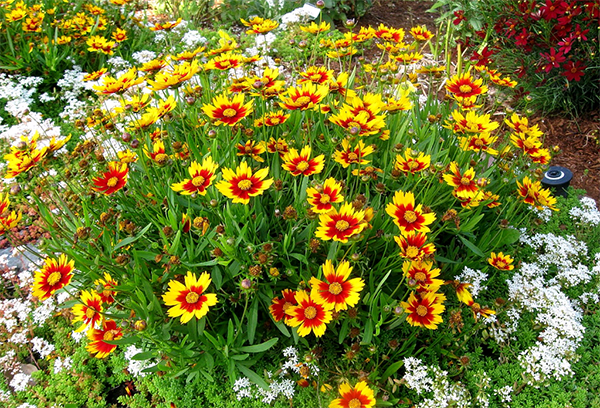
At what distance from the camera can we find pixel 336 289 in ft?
4.94

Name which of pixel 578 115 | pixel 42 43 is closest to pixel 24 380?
pixel 42 43

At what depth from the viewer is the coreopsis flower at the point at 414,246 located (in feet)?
4.90

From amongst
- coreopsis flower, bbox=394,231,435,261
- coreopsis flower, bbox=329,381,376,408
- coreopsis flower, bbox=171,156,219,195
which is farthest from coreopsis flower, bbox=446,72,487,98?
coreopsis flower, bbox=329,381,376,408

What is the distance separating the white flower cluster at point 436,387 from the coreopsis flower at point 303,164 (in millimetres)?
836

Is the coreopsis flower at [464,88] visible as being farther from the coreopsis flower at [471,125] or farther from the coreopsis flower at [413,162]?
the coreopsis flower at [413,162]

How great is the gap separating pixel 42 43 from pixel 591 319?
4.54m

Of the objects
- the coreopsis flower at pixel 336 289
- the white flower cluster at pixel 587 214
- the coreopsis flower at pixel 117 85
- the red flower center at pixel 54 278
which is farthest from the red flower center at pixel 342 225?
the white flower cluster at pixel 587 214

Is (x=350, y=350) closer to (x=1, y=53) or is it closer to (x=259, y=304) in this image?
(x=259, y=304)

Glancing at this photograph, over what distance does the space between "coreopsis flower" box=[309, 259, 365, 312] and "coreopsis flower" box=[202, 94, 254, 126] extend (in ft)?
2.20

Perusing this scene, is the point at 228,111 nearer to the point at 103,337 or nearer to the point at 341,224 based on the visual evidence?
the point at 341,224

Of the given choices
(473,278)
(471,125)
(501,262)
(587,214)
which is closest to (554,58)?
(587,214)

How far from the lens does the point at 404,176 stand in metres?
2.01

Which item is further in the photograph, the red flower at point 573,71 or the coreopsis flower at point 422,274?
the red flower at point 573,71

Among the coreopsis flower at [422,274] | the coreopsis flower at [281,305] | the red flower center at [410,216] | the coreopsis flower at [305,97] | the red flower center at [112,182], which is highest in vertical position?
the coreopsis flower at [305,97]
